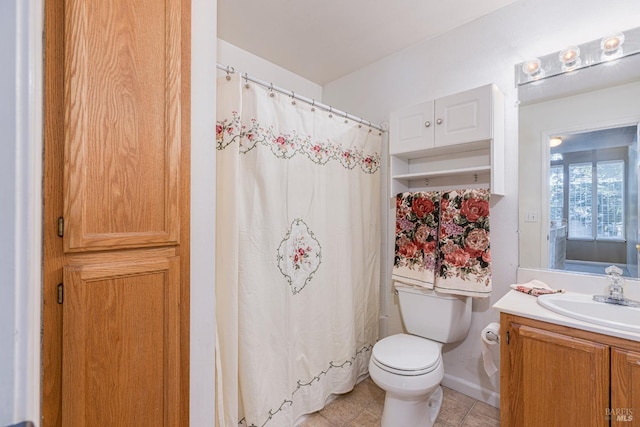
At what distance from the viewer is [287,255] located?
1681mm

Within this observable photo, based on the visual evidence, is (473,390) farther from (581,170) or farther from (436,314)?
(581,170)

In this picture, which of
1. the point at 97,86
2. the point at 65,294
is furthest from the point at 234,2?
the point at 65,294

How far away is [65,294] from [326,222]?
138cm

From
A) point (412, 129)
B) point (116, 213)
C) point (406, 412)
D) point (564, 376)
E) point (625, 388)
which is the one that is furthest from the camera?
point (412, 129)

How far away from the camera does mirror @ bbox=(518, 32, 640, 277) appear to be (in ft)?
4.74

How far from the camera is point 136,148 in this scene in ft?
2.92

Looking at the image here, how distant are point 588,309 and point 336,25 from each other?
7.14 feet

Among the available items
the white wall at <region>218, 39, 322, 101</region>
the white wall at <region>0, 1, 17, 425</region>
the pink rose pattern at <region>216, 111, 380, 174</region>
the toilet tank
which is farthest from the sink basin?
the white wall at <region>218, 39, 322, 101</region>

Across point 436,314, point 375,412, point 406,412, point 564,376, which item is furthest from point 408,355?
point 564,376

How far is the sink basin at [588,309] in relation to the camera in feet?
4.03

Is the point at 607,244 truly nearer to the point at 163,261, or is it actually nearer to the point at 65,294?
the point at 163,261

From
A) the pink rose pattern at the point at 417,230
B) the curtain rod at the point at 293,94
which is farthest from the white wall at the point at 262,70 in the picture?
the pink rose pattern at the point at 417,230

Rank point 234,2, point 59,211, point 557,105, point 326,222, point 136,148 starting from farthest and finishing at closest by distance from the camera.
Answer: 1. point 326,222
2. point 234,2
3. point 557,105
4. point 136,148
5. point 59,211

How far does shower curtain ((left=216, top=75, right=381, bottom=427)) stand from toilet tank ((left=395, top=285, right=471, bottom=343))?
39 cm
